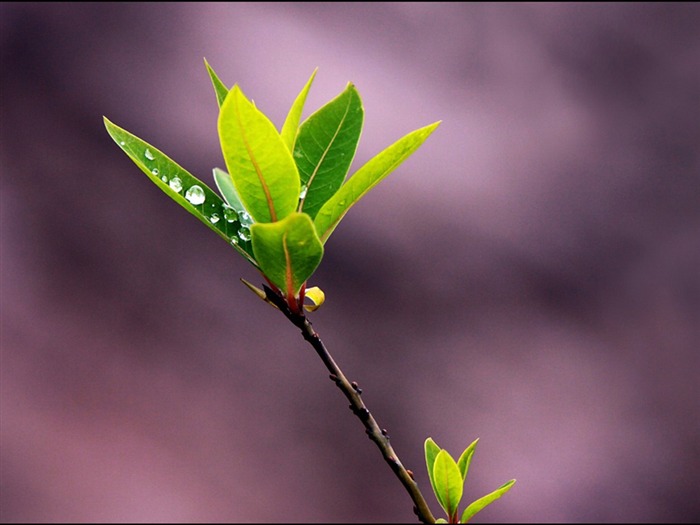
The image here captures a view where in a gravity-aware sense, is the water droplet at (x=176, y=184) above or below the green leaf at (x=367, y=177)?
below

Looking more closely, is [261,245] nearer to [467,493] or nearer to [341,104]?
[341,104]

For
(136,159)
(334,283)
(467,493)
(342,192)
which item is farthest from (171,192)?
(467,493)

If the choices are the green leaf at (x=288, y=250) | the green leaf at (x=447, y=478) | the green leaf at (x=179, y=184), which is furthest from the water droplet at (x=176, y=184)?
the green leaf at (x=447, y=478)

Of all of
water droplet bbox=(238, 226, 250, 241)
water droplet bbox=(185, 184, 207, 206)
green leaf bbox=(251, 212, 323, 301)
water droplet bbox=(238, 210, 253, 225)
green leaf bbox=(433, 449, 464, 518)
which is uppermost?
water droplet bbox=(238, 210, 253, 225)

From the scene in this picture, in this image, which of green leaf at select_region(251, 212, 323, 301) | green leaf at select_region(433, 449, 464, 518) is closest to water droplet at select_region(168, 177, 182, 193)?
green leaf at select_region(251, 212, 323, 301)

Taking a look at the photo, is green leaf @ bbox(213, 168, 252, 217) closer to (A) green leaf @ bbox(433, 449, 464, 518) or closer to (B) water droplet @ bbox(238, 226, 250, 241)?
(B) water droplet @ bbox(238, 226, 250, 241)

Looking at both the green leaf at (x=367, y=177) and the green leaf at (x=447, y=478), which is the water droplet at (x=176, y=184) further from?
the green leaf at (x=447, y=478)
